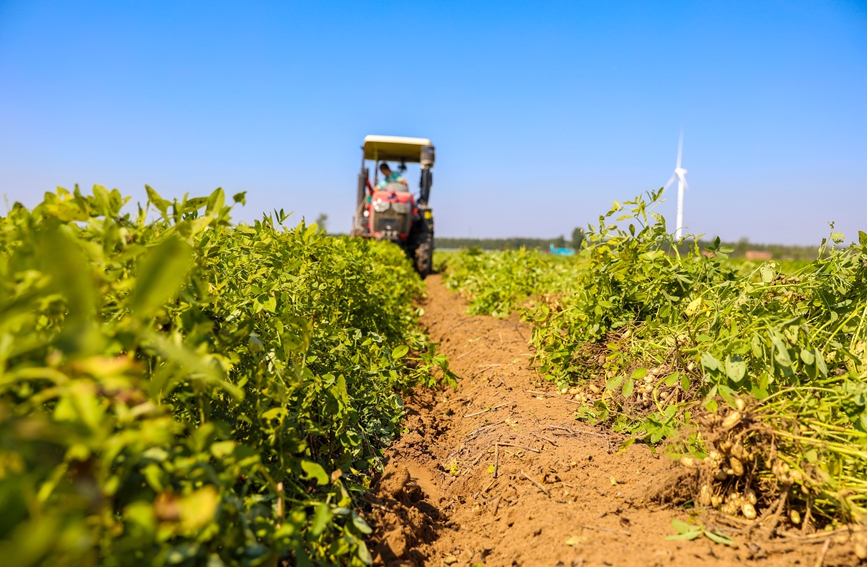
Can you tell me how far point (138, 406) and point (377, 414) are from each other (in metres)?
2.32

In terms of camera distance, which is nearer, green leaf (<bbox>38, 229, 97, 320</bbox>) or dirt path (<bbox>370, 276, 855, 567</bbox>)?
green leaf (<bbox>38, 229, 97, 320</bbox>)

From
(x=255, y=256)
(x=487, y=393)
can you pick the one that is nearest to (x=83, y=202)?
(x=255, y=256)

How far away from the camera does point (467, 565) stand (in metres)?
2.35

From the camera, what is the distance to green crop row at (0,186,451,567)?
36.3 inches

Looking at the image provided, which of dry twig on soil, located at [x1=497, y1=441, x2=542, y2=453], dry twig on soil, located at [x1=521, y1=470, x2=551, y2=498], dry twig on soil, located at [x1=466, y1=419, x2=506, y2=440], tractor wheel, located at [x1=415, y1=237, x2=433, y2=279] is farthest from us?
tractor wheel, located at [x1=415, y1=237, x2=433, y2=279]

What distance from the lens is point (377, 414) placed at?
333cm

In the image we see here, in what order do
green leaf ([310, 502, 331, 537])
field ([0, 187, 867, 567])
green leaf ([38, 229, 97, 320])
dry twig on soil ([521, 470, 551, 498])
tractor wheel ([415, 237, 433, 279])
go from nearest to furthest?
green leaf ([38, 229, 97, 320]) < field ([0, 187, 867, 567]) < green leaf ([310, 502, 331, 537]) < dry twig on soil ([521, 470, 551, 498]) < tractor wheel ([415, 237, 433, 279])

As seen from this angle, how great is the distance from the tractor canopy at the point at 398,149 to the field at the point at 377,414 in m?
10.7

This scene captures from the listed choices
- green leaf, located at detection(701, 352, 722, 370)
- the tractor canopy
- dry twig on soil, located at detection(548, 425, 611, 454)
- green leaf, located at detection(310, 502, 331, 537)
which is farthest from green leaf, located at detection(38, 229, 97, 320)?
the tractor canopy

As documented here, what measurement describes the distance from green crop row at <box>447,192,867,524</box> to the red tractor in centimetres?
932

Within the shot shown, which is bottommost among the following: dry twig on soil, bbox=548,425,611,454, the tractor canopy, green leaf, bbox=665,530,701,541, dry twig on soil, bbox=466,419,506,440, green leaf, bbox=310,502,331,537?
Answer: dry twig on soil, bbox=466,419,506,440

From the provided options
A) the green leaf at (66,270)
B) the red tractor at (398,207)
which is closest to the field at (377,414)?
the green leaf at (66,270)

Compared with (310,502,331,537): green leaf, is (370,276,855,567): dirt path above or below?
below

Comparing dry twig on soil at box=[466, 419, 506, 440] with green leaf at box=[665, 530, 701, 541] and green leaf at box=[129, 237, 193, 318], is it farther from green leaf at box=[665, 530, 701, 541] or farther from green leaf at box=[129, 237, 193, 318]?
green leaf at box=[129, 237, 193, 318]
